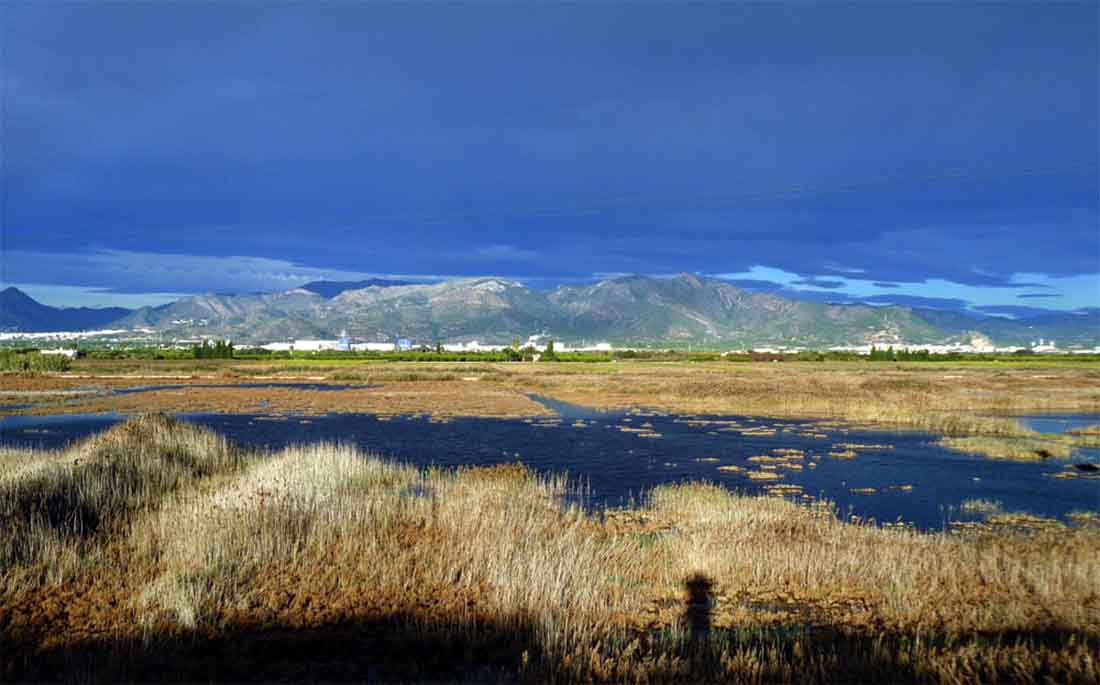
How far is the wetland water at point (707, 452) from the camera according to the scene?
81.4 feet

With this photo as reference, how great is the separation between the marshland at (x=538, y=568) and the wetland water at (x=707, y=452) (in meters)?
0.28

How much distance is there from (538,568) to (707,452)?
79.6ft

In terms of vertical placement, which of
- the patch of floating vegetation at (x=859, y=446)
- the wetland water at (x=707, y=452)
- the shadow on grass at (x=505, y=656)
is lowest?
the wetland water at (x=707, y=452)

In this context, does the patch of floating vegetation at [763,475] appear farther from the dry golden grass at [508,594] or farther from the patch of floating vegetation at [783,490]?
the dry golden grass at [508,594]

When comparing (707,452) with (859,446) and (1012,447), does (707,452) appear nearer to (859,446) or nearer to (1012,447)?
(859,446)

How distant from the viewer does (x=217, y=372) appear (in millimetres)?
114000

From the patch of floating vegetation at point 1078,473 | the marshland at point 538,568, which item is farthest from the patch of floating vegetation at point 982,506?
the patch of floating vegetation at point 1078,473

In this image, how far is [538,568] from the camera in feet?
40.1

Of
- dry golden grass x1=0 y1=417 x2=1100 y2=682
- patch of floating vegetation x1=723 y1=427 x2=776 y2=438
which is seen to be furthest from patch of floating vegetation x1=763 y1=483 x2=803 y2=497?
patch of floating vegetation x1=723 y1=427 x2=776 y2=438

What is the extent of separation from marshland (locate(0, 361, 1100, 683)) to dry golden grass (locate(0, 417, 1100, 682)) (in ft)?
0.17

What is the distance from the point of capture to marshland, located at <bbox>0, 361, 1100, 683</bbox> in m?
9.66

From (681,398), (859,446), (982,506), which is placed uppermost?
(681,398)

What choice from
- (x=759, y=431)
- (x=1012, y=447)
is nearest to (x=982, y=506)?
(x=1012, y=447)

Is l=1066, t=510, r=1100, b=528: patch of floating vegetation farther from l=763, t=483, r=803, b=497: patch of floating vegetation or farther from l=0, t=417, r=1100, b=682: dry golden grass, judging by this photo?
l=763, t=483, r=803, b=497: patch of floating vegetation
